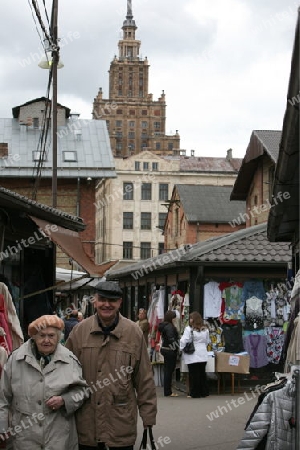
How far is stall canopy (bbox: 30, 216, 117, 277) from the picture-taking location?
36.3ft

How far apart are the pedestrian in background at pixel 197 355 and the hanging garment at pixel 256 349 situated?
5.44 ft

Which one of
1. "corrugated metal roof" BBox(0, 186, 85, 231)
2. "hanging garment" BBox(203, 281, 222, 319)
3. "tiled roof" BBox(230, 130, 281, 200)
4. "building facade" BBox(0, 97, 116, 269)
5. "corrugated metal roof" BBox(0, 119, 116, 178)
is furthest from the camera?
"corrugated metal roof" BBox(0, 119, 116, 178)

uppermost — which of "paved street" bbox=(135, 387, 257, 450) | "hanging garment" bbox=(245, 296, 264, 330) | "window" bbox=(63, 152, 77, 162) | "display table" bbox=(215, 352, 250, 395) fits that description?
"window" bbox=(63, 152, 77, 162)

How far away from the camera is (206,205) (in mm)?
58031

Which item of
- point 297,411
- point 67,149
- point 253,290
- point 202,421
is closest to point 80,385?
point 297,411

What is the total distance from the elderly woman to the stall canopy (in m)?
4.78

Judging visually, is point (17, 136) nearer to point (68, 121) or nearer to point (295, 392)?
point (68, 121)

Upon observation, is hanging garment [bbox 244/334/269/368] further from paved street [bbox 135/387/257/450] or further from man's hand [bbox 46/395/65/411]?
man's hand [bbox 46/395/65/411]

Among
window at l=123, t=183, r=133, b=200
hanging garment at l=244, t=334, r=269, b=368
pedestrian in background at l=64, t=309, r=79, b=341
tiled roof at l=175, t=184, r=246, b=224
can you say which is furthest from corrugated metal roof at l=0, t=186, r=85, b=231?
window at l=123, t=183, r=133, b=200

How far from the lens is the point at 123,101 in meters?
174

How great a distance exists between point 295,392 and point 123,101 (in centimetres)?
16946

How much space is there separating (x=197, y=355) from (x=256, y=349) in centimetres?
215

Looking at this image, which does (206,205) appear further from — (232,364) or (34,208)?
(34,208)

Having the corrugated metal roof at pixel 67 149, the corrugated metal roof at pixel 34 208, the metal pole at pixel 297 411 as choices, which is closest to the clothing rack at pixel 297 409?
the metal pole at pixel 297 411
